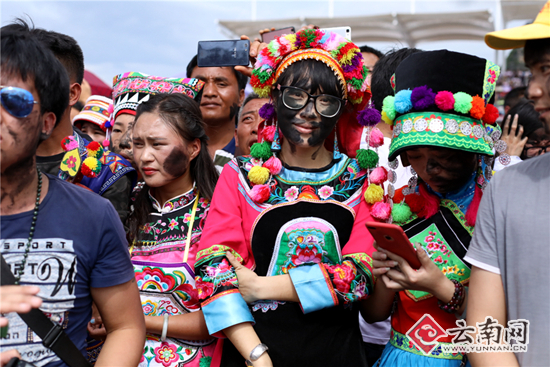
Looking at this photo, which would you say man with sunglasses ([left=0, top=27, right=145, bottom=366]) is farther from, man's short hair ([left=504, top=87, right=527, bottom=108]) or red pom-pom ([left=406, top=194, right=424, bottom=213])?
man's short hair ([left=504, top=87, right=527, bottom=108])

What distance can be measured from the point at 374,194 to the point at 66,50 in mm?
1982

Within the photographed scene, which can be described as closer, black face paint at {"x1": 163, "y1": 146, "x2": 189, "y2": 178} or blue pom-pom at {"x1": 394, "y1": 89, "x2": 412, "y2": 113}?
blue pom-pom at {"x1": 394, "y1": 89, "x2": 412, "y2": 113}

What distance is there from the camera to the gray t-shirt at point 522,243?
5.24 feet

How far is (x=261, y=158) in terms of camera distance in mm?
2504

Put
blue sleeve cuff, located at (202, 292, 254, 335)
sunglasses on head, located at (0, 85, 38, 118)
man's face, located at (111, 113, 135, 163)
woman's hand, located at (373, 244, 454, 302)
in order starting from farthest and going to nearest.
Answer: man's face, located at (111, 113, 135, 163)
blue sleeve cuff, located at (202, 292, 254, 335)
woman's hand, located at (373, 244, 454, 302)
sunglasses on head, located at (0, 85, 38, 118)

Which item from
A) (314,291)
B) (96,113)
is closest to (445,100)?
(314,291)

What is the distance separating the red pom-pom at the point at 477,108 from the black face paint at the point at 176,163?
1463mm

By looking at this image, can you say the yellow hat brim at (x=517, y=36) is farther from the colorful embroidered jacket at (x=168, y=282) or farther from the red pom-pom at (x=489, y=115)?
the colorful embroidered jacket at (x=168, y=282)

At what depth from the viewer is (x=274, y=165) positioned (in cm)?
243

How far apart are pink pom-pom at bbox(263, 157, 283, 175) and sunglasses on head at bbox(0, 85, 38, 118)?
1.16 m

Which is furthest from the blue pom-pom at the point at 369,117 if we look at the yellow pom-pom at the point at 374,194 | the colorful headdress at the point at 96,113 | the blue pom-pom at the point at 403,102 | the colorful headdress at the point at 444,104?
the colorful headdress at the point at 96,113

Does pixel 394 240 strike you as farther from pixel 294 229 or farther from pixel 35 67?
pixel 35 67

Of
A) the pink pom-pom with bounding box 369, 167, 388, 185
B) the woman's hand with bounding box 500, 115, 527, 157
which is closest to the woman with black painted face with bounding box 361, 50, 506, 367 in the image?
the pink pom-pom with bounding box 369, 167, 388, 185

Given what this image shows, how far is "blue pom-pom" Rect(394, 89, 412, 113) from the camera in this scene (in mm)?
2217
